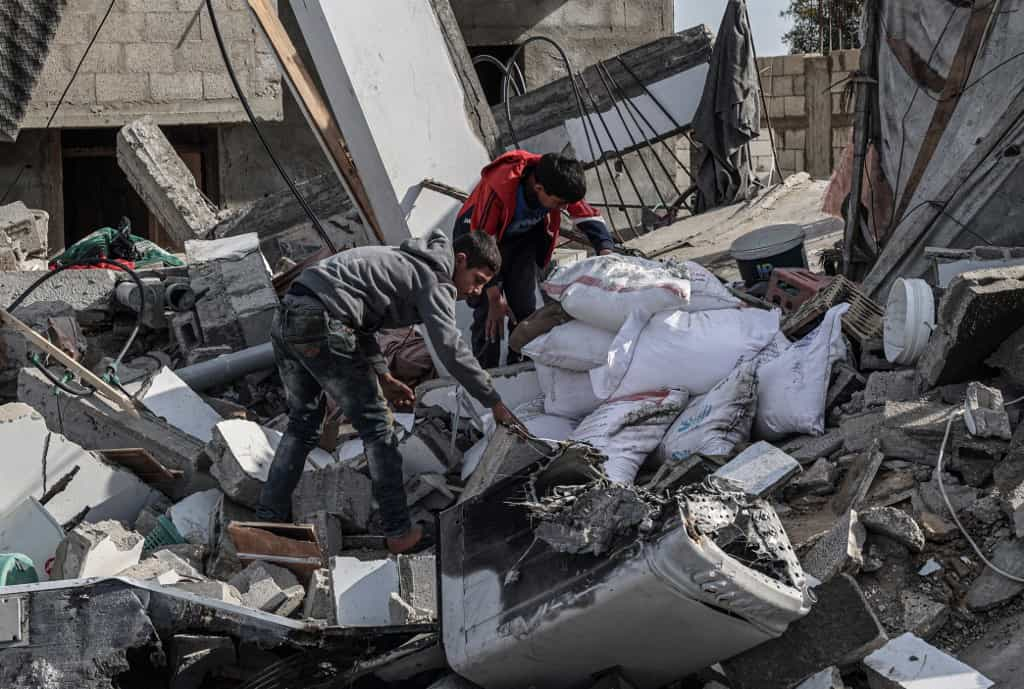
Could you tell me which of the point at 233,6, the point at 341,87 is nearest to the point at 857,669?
the point at 341,87

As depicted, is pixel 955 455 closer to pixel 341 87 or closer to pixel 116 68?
pixel 341 87

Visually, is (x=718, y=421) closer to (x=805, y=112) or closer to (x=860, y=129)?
(x=860, y=129)

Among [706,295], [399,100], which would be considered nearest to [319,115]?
[399,100]

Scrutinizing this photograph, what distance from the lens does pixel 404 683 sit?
11.6ft

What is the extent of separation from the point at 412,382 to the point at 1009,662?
3903 mm

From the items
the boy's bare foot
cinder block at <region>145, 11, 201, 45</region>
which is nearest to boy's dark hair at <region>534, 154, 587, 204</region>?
the boy's bare foot

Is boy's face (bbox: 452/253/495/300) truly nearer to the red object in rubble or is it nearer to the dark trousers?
the dark trousers

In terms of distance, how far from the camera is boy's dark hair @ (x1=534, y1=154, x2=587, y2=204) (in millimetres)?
5668

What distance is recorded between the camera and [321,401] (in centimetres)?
512

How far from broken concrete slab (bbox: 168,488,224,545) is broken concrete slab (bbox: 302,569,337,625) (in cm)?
91

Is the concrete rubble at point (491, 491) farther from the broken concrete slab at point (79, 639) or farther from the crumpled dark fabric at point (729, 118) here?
the crumpled dark fabric at point (729, 118)

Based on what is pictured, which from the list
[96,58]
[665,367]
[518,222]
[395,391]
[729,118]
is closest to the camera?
[395,391]

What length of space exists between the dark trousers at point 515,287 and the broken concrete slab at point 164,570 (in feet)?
6.78

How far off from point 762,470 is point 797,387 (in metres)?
0.85
